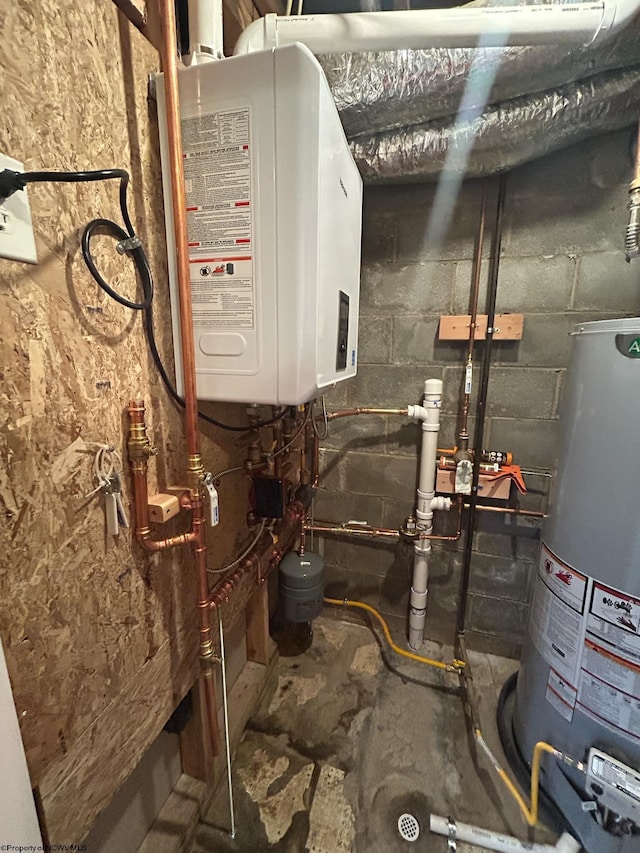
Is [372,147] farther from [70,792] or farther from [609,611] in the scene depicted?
[70,792]

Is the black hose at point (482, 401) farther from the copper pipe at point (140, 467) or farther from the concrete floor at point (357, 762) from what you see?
the copper pipe at point (140, 467)

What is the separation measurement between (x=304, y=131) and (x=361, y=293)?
3.21 feet

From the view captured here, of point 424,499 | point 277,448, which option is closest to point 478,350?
point 424,499

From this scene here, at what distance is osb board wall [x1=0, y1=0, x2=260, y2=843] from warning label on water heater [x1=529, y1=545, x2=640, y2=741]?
1.13 metres

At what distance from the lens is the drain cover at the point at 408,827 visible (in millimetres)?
1049

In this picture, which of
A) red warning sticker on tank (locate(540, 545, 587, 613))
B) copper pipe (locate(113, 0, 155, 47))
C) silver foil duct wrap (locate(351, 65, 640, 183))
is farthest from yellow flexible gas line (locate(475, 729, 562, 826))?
copper pipe (locate(113, 0, 155, 47))

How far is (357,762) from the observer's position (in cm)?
125

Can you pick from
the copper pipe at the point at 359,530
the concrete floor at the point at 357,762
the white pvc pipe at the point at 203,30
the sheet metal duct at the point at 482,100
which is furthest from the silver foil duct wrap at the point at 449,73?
the concrete floor at the point at 357,762

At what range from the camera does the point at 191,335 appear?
2.49 feet

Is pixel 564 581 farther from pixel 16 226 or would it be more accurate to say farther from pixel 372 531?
pixel 16 226

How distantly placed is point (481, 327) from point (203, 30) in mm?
1246

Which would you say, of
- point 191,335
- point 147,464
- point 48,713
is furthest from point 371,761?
point 191,335

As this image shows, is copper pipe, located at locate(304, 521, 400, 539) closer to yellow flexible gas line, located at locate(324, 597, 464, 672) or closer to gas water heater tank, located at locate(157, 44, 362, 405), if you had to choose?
yellow flexible gas line, located at locate(324, 597, 464, 672)

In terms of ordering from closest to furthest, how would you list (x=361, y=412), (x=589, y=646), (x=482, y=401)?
(x=589, y=646), (x=482, y=401), (x=361, y=412)
